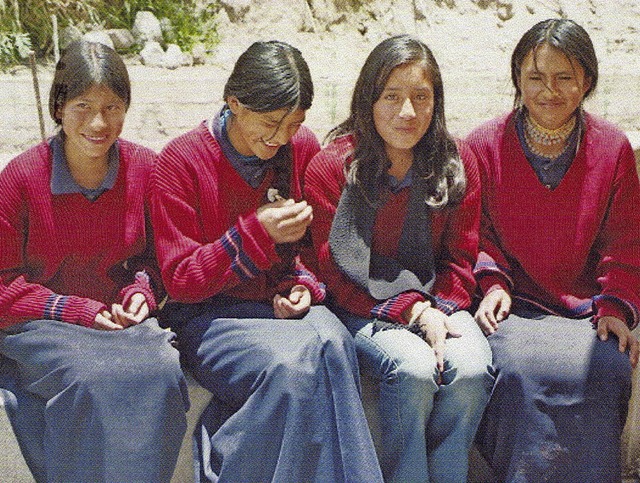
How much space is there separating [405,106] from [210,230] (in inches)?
30.2

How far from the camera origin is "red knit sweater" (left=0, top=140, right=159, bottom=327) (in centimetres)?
290

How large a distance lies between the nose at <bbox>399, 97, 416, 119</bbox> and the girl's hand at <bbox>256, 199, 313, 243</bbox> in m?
0.45

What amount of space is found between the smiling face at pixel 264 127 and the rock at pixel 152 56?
2.77m

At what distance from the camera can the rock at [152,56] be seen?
5602mm

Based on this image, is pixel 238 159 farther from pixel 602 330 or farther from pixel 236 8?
pixel 236 8

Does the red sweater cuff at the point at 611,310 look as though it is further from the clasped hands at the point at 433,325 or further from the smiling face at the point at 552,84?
the smiling face at the point at 552,84

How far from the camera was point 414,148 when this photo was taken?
321cm

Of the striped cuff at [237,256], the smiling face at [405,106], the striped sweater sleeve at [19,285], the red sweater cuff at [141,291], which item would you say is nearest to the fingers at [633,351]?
the smiling face at [405,106]

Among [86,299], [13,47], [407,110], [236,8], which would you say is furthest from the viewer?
[236,8]

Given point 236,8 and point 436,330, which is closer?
point 436,330

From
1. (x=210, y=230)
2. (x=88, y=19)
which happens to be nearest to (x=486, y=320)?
(x=210, y=230)

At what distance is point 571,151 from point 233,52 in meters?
3.16

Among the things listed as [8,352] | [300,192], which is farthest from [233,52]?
[8,352]

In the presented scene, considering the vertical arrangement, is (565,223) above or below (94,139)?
below
